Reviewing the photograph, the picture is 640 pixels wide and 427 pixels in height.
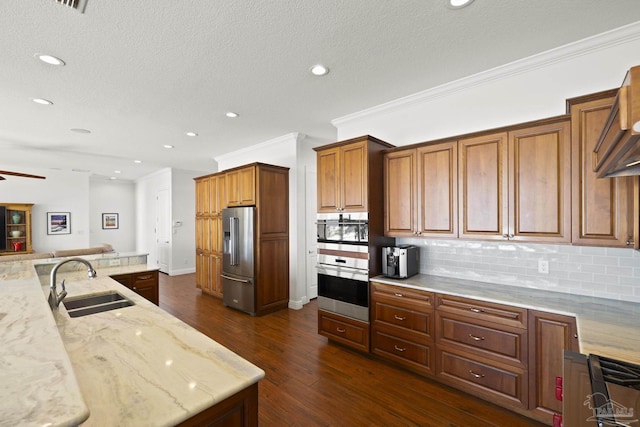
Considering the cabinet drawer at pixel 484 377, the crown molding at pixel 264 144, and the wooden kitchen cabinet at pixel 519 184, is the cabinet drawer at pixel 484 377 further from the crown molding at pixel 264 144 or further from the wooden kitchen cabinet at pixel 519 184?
the crown molding at pixel 264 144

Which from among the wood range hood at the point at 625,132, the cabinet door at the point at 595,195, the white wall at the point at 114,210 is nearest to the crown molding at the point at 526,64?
the cabinet door at the point at 595,195

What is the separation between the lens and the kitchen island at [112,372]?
0.69 m

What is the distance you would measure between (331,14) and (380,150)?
1.47m

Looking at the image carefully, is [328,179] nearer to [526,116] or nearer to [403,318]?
[403,318]

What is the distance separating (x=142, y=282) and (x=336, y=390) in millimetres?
2537

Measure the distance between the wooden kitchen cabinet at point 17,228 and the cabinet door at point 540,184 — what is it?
9334mm

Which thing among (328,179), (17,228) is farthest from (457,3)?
(17,228)

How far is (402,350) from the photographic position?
2.66 metres

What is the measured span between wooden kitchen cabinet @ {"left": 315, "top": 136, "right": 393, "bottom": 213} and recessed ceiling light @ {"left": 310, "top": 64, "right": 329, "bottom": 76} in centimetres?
72

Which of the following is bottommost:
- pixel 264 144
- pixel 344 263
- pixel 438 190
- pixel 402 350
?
pixel 402 350

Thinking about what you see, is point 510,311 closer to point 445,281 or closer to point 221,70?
point 445,281

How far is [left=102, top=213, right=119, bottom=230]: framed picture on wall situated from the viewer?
8852 mm

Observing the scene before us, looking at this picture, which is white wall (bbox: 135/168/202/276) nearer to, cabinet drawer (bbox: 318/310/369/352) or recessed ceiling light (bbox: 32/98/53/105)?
recessed ceiling light (bbox: 32/98/53/105)

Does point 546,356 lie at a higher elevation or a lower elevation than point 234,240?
lower
